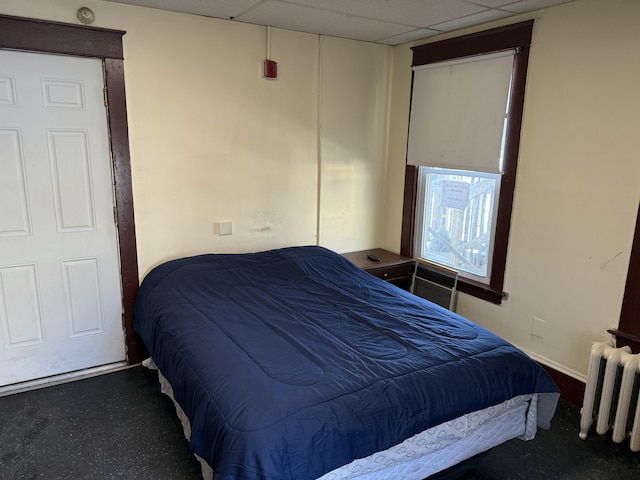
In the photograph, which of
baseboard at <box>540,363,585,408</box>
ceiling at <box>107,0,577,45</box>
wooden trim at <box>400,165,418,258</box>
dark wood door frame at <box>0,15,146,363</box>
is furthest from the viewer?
wooden trim at <box>400,165,418,258</box>

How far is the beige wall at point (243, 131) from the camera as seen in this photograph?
2910 mm

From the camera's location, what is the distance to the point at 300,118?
351 centimetres

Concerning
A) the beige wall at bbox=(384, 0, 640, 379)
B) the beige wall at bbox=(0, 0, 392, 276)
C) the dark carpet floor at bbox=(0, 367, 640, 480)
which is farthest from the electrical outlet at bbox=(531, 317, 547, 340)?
the beige wall at bbox=(0, 0, 392, 276)

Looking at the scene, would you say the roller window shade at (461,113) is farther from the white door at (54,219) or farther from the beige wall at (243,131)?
the white door at (54,219)

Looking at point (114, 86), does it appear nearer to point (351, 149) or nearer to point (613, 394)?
point (351, 149)

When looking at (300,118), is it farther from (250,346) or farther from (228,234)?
(250,346)

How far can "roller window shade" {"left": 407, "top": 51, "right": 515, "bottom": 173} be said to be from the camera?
3.00 meters

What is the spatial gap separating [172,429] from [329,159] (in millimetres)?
2249

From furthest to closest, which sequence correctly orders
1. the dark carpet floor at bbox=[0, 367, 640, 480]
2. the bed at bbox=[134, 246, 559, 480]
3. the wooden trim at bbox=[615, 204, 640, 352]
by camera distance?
the wooden trim at bbox=[615, 204, 640, 352]
the dark carpet floor at bbox=[0, 367, 640, 480]
the bed at bbox=[134, 246, 559, 480]

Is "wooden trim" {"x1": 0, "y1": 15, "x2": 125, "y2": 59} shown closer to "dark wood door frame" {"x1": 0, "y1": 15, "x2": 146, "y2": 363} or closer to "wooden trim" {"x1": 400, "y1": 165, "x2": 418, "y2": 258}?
"dark wood door frame" {"x1": 0, "y1": 15, "x2": 146, "y2": 363}

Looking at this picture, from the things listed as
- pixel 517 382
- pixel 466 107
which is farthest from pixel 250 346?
pixel 466 107

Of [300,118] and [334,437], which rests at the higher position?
[300,118]

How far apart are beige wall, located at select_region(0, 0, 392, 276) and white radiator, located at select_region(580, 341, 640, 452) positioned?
2047 millimetres

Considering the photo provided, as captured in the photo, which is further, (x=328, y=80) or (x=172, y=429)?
(x=328, y=80)
